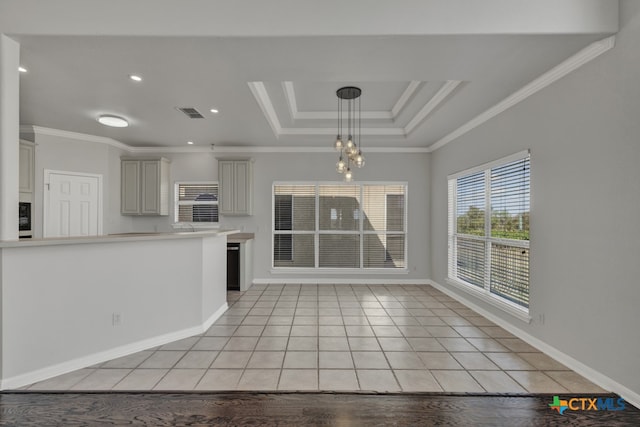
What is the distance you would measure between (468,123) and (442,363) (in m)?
3.21

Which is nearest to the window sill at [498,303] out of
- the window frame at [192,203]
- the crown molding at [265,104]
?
the crown molding at [265,104]

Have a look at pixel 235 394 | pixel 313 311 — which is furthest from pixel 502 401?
pixel 313 311

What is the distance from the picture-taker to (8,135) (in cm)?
241

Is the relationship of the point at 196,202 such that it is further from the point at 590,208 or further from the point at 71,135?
the point at 590,208

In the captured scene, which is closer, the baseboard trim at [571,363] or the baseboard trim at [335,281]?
the baseboard trim at [571,363]

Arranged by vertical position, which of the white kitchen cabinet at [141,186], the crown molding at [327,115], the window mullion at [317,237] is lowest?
the window mullion at [317,237]

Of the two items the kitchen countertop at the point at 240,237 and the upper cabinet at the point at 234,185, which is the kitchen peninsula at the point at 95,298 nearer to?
the kitchen countertop at the point at 240,237

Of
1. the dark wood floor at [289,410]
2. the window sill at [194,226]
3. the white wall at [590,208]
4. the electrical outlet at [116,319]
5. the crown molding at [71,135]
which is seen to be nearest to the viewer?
the dark wood floor at [289,410]

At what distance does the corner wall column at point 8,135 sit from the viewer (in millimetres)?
2361

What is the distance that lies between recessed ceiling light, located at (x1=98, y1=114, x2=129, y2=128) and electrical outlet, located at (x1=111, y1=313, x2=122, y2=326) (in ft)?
8.93

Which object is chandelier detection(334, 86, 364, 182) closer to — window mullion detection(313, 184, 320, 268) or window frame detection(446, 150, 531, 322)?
window mullion detection(313, 184, 320, 268)

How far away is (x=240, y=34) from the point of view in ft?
7.48

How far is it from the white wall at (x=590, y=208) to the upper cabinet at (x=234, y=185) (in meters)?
4.18

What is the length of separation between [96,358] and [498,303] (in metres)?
4.26
